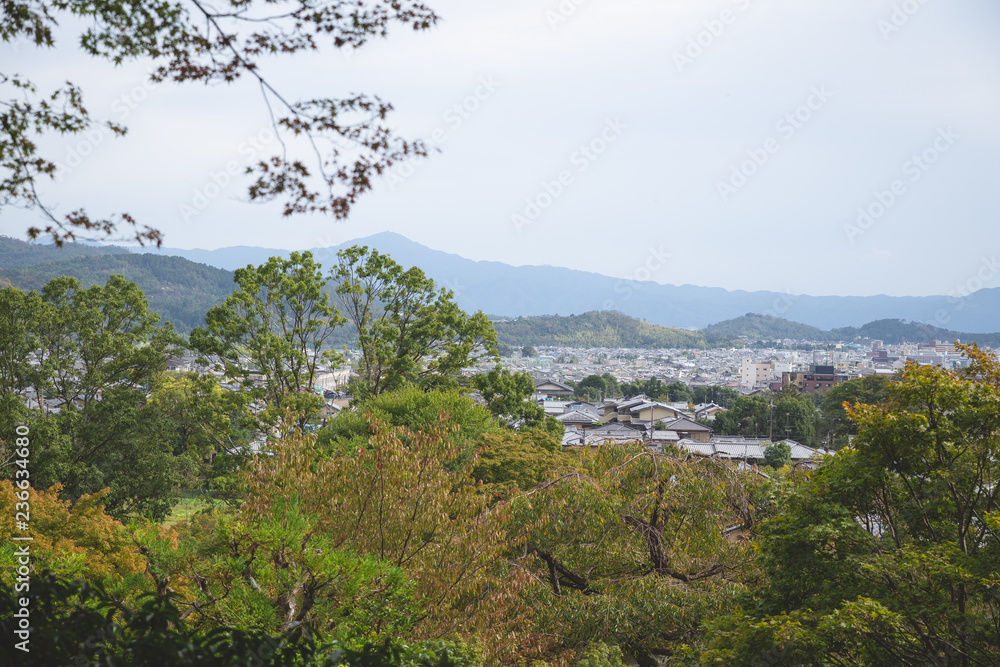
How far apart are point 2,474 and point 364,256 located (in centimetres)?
812

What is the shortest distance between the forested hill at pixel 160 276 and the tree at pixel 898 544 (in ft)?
165

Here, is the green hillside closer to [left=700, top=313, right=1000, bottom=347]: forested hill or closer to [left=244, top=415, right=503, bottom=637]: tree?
[left=700, top=313, right=1000, bottom=347]: forested hill

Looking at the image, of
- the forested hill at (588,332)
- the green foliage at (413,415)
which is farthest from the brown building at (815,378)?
the green foliage at (413,415)

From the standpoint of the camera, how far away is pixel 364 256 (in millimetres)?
15281

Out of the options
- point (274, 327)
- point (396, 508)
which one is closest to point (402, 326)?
point (274, 327)

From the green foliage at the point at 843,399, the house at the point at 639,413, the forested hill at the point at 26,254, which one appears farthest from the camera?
the forested hill at the point at 26,254

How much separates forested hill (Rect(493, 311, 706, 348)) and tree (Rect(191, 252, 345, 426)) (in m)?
84.5

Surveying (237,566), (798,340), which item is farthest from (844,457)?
(798,340)

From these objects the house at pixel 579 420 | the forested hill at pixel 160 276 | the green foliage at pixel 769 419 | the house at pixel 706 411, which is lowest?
the house at pixel 706 411

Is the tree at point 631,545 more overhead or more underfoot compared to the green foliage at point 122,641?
more underfoot

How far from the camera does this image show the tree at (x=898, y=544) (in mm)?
3562

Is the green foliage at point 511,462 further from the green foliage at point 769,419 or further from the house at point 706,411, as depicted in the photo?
the house at point 706,411

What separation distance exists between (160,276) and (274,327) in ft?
181

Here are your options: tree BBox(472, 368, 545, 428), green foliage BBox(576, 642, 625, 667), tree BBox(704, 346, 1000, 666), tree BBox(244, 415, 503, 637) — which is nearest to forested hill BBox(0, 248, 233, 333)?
tree BBox(472, 368, 545, 428)
